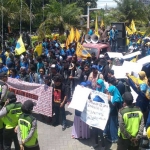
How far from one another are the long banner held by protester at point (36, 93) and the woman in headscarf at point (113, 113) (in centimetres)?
190

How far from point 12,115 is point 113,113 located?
2.41m

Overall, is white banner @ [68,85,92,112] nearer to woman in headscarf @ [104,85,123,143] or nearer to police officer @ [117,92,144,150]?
woman in headscarf @ [104,85,123,143]

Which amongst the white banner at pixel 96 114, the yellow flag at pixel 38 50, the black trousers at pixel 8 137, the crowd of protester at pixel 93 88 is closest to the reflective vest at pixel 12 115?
the black trousers at pixel 8 137

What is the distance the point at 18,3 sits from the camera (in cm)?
2483

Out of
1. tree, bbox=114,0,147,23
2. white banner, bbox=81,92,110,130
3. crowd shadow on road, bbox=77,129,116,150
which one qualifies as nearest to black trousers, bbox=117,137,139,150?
white banner, bbox=81,92,110,130

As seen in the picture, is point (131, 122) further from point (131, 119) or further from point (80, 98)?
point (80, 98)

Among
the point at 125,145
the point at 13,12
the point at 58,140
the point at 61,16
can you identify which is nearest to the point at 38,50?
the point at 58,140

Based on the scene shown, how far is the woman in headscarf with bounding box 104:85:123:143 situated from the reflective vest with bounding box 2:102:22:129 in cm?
211

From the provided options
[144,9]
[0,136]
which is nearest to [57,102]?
[0,136]

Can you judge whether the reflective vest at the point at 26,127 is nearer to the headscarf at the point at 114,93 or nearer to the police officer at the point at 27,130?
the police officer at the point at 27,130

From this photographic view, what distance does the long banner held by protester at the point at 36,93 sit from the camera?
317 inches

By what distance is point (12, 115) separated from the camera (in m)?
5.77

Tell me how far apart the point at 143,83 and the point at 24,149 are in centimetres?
299

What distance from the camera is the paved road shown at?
6.95m
